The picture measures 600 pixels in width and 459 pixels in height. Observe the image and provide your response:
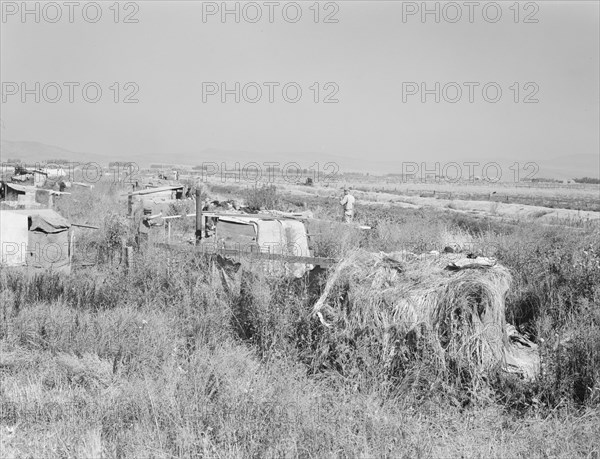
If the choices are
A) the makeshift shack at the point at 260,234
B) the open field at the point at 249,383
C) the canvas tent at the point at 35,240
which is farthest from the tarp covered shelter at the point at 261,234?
the canvas tent at the point at 35,240

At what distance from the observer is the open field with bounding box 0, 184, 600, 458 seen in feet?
15.6

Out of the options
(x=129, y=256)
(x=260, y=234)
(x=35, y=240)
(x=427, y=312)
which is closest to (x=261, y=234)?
(x=260, y=234)

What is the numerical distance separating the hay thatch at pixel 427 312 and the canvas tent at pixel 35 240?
6.53 metres

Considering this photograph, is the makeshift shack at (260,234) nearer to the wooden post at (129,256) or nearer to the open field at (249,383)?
the wooden post at (129,256)

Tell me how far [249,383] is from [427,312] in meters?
1.93

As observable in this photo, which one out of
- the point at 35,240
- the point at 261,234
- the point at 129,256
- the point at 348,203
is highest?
the point at 348,203

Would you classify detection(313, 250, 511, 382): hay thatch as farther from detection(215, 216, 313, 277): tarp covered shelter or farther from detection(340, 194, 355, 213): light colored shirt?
detection(340, 194, 355, 213): light colored shirt

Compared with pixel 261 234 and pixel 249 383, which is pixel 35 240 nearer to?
pixel 261 234

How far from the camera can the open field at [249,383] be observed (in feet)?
15.6

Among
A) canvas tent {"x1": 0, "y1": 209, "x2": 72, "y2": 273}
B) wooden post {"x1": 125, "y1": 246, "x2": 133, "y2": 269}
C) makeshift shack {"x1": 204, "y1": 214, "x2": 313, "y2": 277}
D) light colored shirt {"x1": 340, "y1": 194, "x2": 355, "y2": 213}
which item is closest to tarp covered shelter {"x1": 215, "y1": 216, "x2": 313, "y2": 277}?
makeshift shack {"x1": 204, "y1": 214, "x2": 313, "y2": 277}

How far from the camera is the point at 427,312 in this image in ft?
20.2

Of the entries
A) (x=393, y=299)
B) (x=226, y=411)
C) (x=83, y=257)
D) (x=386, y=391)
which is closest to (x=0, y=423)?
(x=226, y=411)

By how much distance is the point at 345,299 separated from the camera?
6.64m

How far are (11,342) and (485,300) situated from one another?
5273mm
